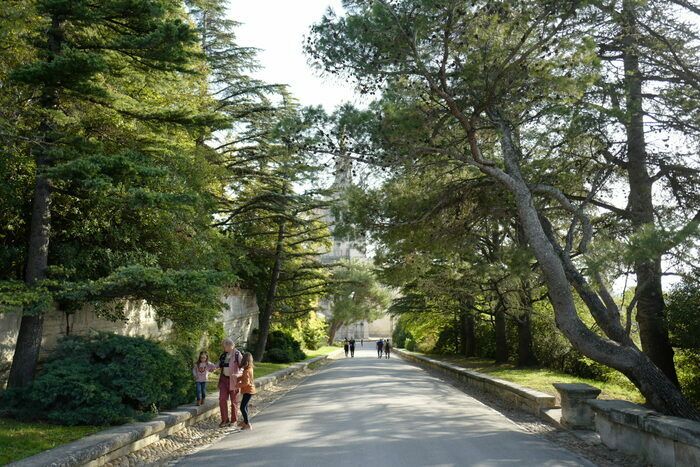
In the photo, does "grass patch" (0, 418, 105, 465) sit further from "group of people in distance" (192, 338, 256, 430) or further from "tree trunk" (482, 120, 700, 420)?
"tree trunk" (482, 120, 700, 420)

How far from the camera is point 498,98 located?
11367 mm

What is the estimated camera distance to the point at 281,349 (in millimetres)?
31266

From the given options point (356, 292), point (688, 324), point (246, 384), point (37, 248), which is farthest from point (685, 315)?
point (356, 292)

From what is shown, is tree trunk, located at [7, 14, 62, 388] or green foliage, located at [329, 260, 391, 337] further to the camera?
green foliage, located at [329, 260, 391, 337]

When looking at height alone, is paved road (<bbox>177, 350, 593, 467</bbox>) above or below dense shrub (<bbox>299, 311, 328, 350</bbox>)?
below

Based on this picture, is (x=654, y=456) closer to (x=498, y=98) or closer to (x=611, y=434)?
(x=611, y=434)

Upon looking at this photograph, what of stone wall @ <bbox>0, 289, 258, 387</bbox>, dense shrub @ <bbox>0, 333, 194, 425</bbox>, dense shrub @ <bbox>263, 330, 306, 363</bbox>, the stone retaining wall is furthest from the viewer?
dense shrub @ <bbox>263, 330, 306, 363</bbox>

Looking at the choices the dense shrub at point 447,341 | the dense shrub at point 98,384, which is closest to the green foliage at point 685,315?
the dense shrub at point 98,384

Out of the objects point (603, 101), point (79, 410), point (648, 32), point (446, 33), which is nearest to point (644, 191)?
point (603, 101)

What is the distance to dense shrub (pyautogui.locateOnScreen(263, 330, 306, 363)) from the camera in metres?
30.2

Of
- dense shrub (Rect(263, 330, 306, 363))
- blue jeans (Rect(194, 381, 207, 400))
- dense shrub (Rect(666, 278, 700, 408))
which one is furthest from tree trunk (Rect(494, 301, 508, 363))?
blue jeans (Rect(194, 381, 207, 400))

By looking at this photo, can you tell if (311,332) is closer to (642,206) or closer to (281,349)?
(281,349)

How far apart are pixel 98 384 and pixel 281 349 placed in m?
22.4

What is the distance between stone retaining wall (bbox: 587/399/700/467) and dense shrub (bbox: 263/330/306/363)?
2243 centimetres
